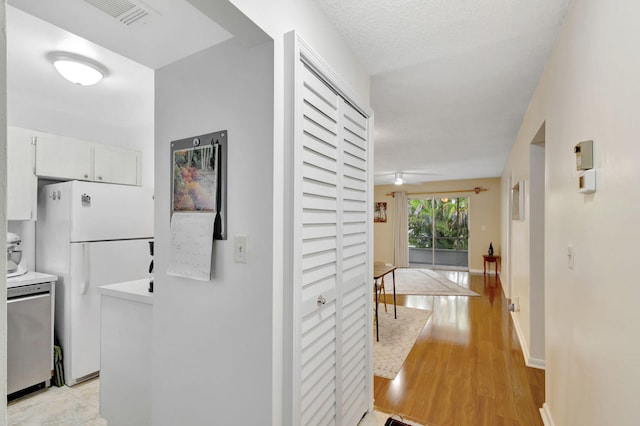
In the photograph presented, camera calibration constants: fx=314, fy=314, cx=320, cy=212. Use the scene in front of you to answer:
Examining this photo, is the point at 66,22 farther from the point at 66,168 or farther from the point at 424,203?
the point at 424,203

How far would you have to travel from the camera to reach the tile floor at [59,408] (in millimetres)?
2205

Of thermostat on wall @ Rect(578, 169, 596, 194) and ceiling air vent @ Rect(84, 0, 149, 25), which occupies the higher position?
ceiling air vent @ Rect(84, 0, 149, 25)

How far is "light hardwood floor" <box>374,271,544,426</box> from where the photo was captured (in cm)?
215

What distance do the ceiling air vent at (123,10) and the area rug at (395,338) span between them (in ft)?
9.47

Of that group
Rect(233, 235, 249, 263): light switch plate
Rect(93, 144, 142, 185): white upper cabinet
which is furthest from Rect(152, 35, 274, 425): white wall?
Rect(93, 144, 142, 185): white upper cabinet

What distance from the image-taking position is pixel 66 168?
283cm

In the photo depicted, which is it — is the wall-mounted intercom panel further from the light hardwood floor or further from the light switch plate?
the light hardwood floor

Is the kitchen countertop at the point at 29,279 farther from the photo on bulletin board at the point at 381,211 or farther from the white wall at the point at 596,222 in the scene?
the photo on bulletin board at the point at 381,211

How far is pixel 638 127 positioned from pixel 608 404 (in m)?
0.95

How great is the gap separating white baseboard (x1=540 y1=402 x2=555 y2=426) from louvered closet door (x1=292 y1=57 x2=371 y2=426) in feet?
3.70

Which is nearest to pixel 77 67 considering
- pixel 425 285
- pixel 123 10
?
pixel 123 10

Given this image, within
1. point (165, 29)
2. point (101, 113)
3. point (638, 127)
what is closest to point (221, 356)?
point (165, 29)

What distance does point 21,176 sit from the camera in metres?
2.59

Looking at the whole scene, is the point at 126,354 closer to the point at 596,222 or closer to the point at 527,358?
the point at 596,222
